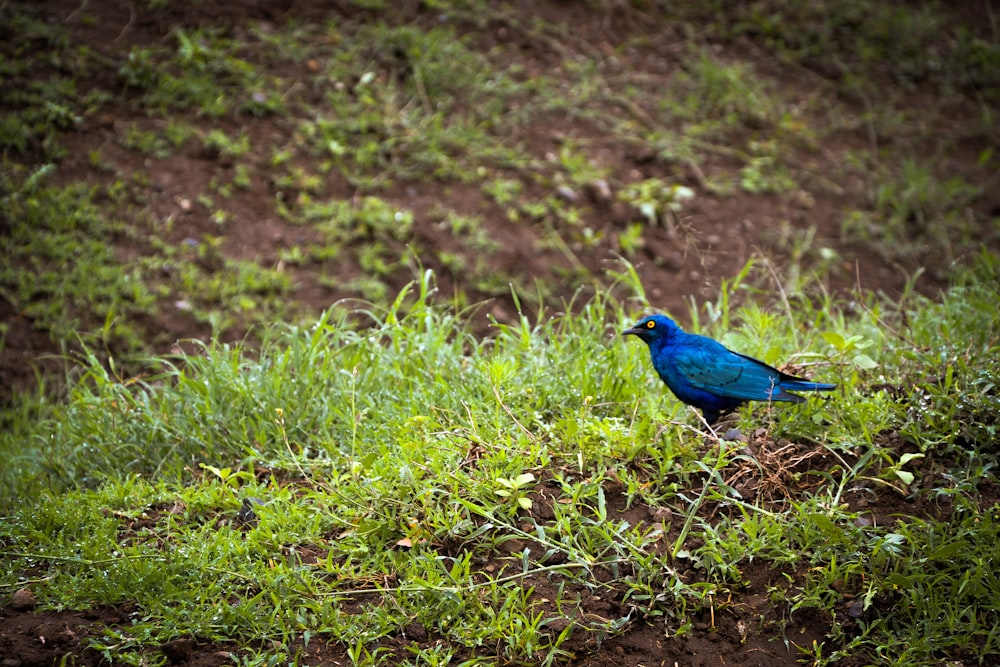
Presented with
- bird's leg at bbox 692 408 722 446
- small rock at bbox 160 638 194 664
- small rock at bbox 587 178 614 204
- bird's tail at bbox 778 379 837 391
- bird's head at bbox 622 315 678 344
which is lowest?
small rock at bbox 160 638 194 664

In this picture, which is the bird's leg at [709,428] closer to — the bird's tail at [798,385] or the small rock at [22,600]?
the bird's tail at [798,385]

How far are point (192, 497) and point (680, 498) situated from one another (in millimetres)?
1780

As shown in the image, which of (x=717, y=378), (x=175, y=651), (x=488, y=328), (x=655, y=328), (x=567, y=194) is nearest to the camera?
(x=175, y=651)

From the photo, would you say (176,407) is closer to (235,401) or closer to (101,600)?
(235,401)

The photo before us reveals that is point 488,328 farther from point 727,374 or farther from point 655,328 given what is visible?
point 727,374

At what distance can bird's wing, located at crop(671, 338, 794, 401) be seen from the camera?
3236mm

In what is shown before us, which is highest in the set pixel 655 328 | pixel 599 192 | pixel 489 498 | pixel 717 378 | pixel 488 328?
pixel 655 328

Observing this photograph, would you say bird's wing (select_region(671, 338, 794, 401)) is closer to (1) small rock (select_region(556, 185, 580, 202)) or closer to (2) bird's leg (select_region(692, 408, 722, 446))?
(2) bird's leg (select_region(692, 408, 722, 446))

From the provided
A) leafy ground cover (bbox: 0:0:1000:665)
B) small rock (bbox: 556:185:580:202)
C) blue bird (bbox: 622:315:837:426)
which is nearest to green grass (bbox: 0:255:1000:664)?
leafy ground cover (bbox: 0:0:1000:665)

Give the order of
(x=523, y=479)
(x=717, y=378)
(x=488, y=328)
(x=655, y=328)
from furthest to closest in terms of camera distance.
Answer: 1. (x=488, y=328)
2. (x=655, y=328)
3. (x=717, y=378)
4. (x=523, y=479)

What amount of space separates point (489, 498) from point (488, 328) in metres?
2.10

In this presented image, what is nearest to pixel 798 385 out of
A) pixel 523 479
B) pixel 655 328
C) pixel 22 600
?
pixel 655 328

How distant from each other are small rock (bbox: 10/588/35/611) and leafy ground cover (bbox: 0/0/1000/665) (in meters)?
0.01

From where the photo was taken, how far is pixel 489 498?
3.11m
